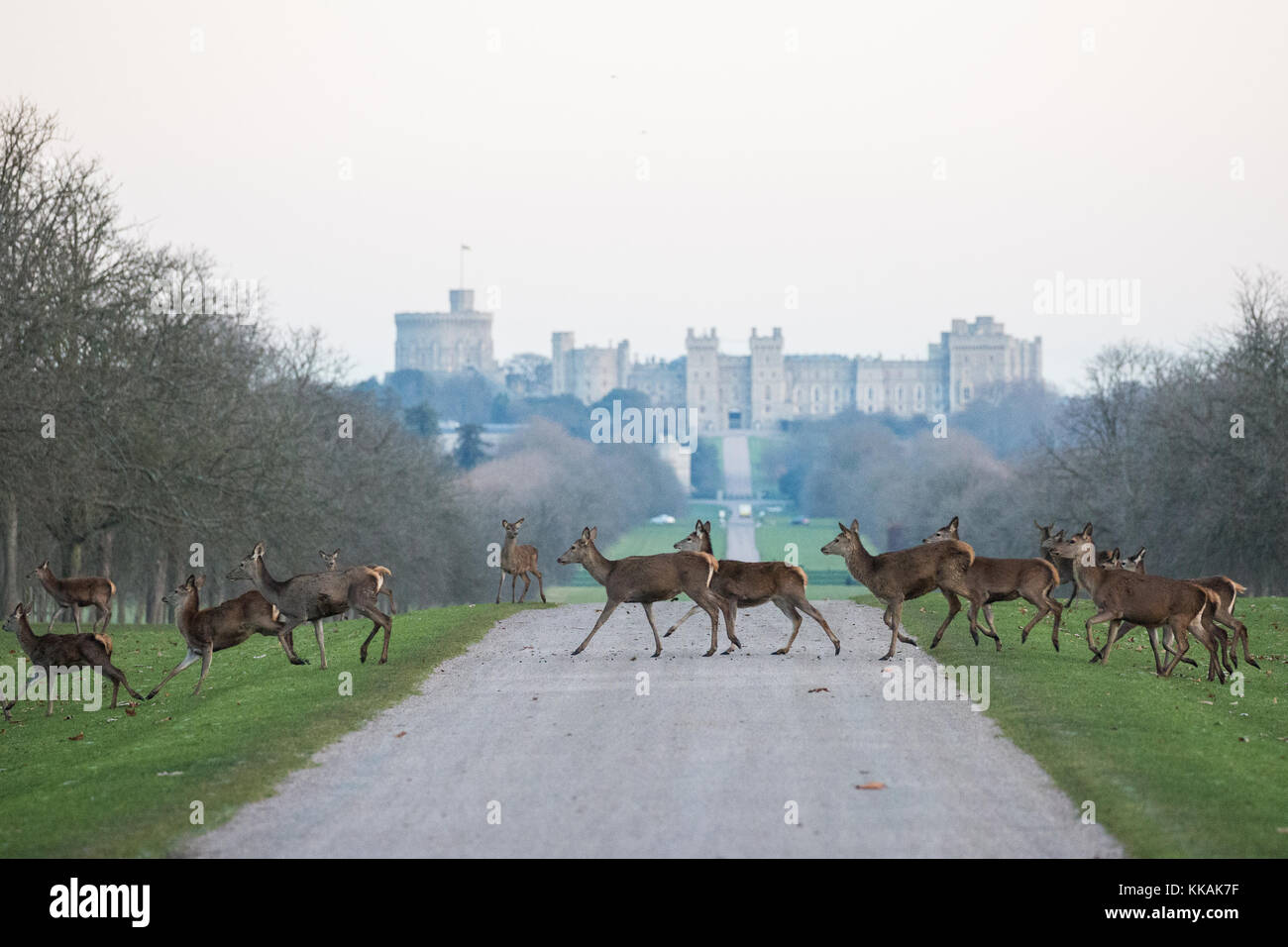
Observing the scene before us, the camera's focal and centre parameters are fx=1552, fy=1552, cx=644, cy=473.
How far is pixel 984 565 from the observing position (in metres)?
19.8

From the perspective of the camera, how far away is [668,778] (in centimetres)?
1200

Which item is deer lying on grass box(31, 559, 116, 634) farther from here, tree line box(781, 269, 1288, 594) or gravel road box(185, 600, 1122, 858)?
tree line box(781, 269, 1288, 594)

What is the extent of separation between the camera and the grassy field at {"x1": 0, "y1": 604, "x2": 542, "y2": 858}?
441 inches

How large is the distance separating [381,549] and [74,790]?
44.0 metres

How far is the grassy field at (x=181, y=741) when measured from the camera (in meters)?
11.2

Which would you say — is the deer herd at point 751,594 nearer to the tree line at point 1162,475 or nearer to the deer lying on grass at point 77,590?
the deer lying on grass at point 77,590

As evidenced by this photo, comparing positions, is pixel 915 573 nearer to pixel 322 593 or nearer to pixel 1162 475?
pixel 322 593

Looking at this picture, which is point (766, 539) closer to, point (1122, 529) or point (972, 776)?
point (1122, 529)

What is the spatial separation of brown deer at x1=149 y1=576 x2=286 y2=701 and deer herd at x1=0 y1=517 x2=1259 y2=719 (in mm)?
12

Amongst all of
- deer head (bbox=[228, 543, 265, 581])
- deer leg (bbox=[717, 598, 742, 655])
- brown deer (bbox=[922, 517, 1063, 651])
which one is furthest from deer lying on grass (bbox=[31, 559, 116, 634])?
brown deer (bbox=[922, 517, 1063, 651])

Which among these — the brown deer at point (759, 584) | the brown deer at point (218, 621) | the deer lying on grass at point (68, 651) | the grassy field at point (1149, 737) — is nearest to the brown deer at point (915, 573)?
the brown deer at point (759, 584)

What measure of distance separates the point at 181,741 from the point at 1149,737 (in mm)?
9105

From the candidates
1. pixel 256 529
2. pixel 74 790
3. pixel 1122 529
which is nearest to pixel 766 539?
pixel 1122 529

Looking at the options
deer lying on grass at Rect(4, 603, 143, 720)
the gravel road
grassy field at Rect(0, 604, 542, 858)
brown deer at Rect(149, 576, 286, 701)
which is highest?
brown deer at Rect(149, 576, 286, 701)
